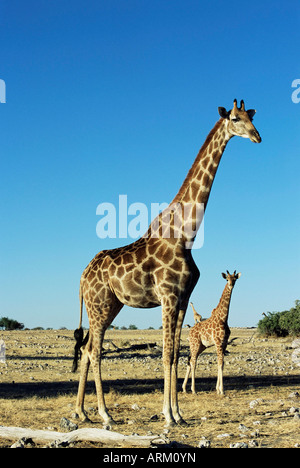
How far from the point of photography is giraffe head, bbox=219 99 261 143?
952 centimetres

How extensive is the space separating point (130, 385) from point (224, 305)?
385cm

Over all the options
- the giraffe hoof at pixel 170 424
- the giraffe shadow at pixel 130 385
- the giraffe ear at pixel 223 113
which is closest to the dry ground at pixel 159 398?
the giraffe shadow at pixel 130 385

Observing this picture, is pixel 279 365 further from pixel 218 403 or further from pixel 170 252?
pixel 170 252

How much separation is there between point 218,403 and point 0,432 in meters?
5.50

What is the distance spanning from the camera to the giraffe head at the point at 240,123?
9.52 meters

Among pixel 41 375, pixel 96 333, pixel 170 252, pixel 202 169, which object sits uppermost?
pixel 202 169

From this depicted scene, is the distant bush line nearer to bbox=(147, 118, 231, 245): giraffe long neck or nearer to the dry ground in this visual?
the dry ground

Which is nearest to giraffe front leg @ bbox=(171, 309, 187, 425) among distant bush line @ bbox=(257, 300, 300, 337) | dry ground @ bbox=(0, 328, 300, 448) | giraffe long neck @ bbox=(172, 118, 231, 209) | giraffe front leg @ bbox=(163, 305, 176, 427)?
giraffe front leg @ bbox=(163, 305, 176, 427)

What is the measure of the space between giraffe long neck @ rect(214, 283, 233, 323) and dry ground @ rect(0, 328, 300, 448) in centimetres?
194

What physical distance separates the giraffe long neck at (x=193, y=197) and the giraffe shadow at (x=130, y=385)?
5.39m

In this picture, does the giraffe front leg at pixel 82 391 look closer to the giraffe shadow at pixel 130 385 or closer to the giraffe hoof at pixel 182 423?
the giraffe hoof at pixel 182 423

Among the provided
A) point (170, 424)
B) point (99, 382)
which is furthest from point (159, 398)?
point (170, 424)
